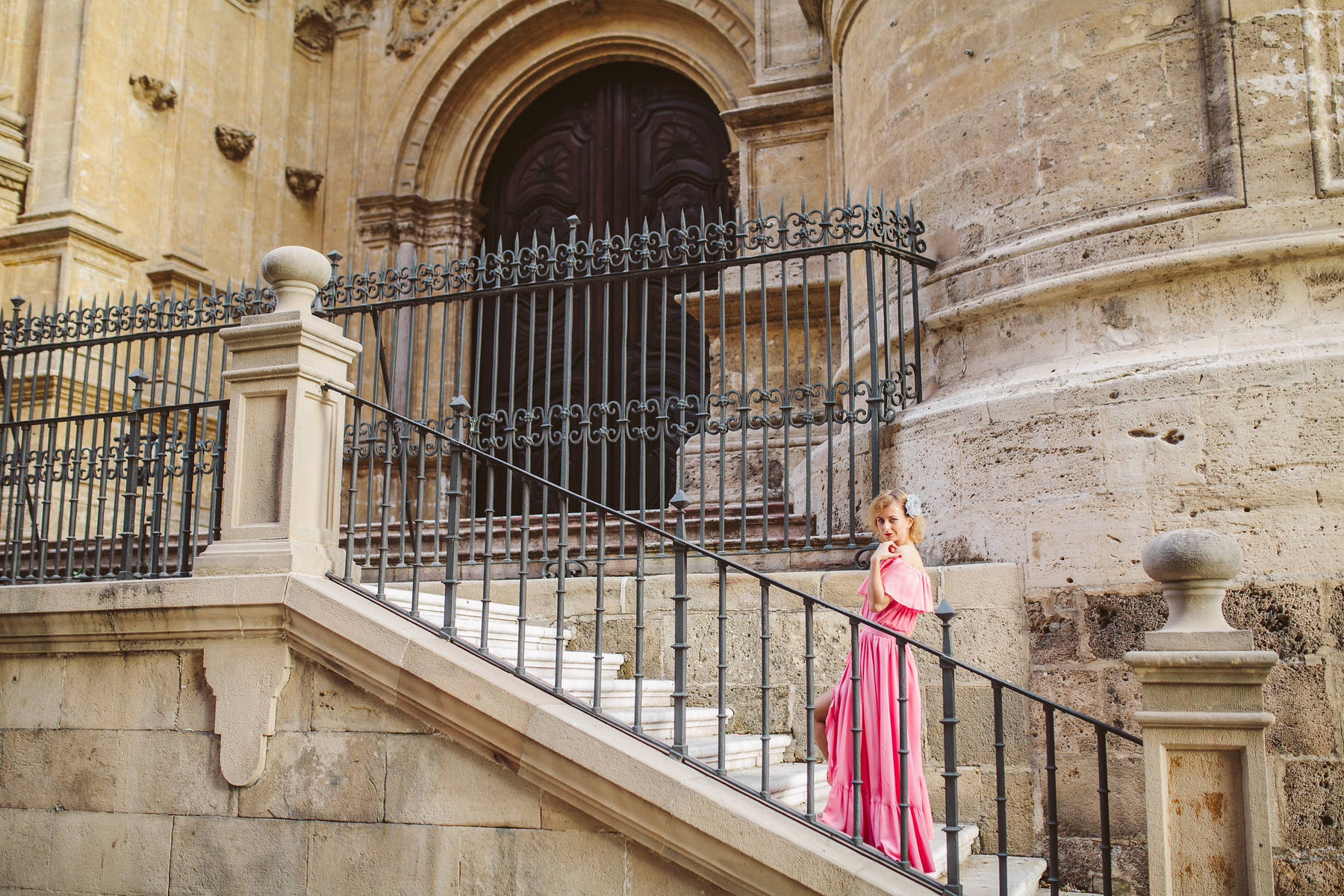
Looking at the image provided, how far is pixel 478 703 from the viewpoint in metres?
4.48

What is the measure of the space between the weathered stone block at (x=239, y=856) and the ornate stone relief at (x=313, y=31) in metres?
10.8

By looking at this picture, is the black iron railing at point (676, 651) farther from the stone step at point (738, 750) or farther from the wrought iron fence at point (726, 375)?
the wrought iron fence at point (726, 375)

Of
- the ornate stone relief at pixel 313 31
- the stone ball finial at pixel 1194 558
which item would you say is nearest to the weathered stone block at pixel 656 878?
the stone ball finial at pixel 1194 558

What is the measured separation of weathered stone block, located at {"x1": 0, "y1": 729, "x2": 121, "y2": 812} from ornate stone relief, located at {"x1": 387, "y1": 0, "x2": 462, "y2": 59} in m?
9.58

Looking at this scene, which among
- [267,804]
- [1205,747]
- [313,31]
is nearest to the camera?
[1205,747]

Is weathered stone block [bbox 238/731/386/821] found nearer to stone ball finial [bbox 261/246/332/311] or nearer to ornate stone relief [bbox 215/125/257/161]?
stone ball finial [bbox 261/246/332/311]

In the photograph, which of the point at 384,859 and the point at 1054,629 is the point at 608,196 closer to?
the point at 1054,629

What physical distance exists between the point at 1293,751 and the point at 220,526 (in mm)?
4983

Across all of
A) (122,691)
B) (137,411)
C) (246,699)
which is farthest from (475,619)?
(137,411)

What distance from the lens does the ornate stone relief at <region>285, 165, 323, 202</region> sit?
13.2 m

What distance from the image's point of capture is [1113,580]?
5.55 m

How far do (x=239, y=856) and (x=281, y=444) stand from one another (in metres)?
1.83

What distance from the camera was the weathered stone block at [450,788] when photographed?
4496mm

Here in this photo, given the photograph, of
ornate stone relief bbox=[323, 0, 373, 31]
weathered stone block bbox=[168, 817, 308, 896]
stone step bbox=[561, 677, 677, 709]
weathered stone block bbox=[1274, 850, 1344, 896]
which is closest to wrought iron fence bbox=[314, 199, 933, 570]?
stone step bbox=[561, 677, 677, 709]
